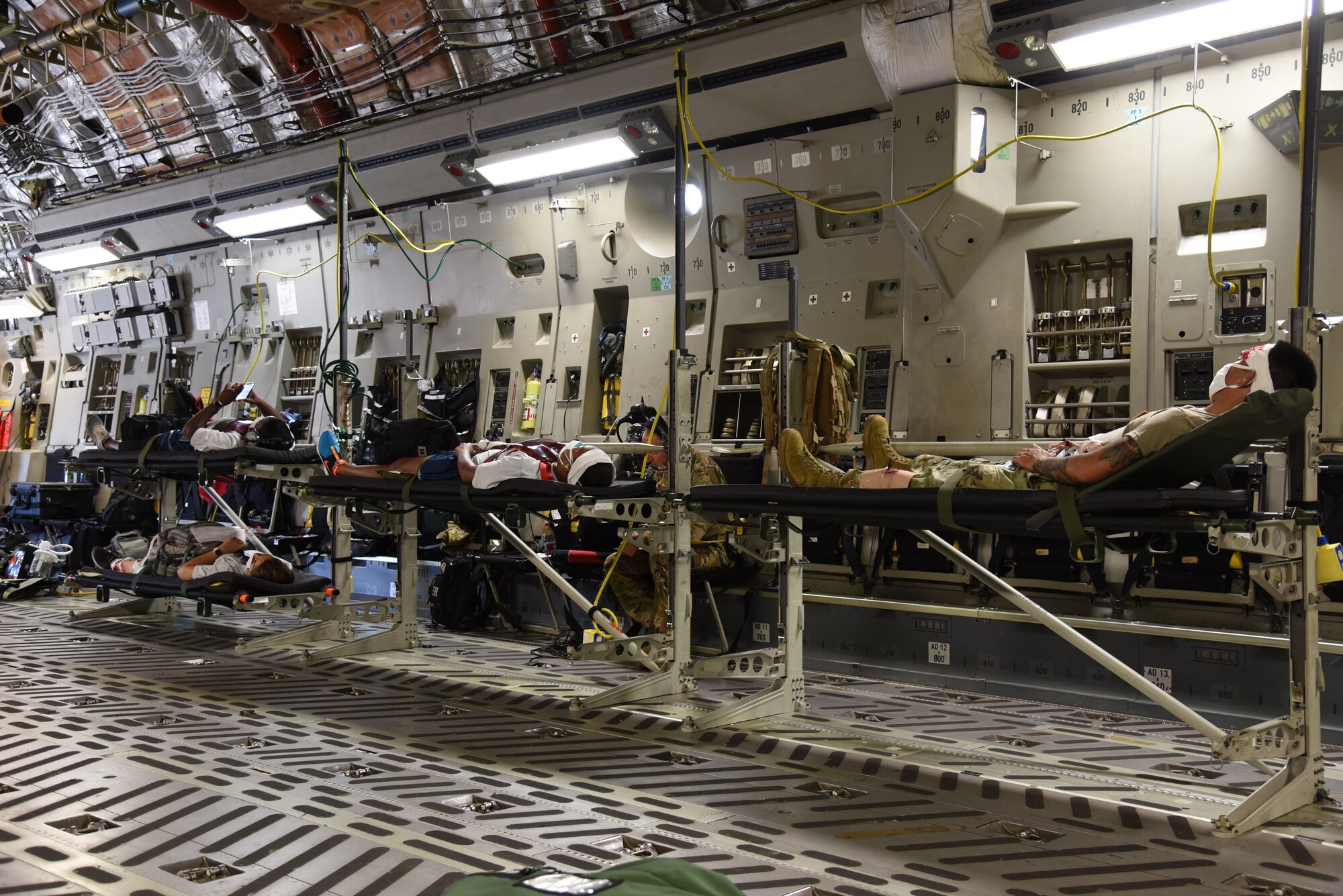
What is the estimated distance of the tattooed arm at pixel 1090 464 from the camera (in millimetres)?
3238

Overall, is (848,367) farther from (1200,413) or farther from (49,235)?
(49,235)

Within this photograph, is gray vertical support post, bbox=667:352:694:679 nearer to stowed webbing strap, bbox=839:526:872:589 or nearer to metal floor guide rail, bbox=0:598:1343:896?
metal floor guide rail, bbox=0:598:1343:896

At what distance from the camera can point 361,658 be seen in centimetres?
605

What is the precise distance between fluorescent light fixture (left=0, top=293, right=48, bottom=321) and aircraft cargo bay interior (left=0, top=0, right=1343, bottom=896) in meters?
2.94

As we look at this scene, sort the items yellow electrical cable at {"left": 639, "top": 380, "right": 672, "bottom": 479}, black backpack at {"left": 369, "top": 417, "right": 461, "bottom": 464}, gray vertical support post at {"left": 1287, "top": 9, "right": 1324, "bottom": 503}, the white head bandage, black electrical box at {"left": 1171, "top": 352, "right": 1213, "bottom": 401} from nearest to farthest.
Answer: gray vertical support post at {"left": 1287, "top": 9, "right": 1324, "bottom": 503}
the white head bandage
black backpack at {"left": 369, "top": 417, "right": 461, "bottom": 464}
black electrical box at {"left": 1171, "top": 352, "right": 1213, "bottom": 401}
yellow electrical cable at {"left": 639, "top": 380, "right": 672, "bottom": 479}

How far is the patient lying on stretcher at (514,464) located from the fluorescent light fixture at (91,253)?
8.56 metres

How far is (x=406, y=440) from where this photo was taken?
555cm

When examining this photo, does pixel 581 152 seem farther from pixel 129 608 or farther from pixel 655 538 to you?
pixel 129 608

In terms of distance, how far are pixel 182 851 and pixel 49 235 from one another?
12008 millimetres

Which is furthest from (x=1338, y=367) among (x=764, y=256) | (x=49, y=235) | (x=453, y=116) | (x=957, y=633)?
(x=49, y=235)

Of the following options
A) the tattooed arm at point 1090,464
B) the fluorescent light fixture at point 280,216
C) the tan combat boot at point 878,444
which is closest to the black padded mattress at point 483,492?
the tan combat boot at point 878,444

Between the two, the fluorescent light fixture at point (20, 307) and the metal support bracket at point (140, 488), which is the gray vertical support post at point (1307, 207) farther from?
the fluorescent light fixture at point (20, 307)

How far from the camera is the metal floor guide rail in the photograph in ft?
9.27

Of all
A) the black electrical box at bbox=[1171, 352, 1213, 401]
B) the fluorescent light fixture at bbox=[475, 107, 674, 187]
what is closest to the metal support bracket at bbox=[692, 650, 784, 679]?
the black electrical box at bbox=[1171, 352, 1213, 401]
